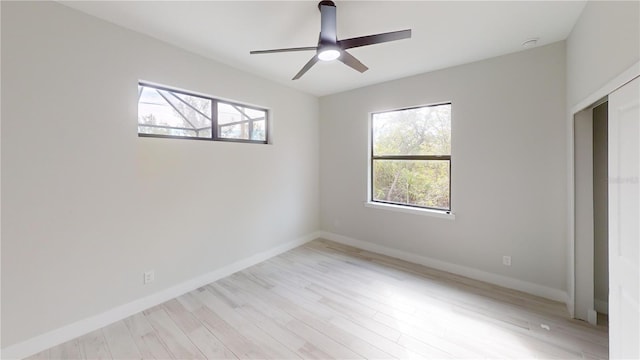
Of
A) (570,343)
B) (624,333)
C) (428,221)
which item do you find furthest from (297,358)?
(428,221)

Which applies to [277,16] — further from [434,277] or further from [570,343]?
[570,343]

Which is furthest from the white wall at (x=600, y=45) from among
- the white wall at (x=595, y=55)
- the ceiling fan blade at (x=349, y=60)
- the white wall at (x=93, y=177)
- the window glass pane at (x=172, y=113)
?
the window glass pane at (x=172, y=113)

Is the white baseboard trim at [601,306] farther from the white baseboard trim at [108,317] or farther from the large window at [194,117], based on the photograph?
the large window at [194,117]

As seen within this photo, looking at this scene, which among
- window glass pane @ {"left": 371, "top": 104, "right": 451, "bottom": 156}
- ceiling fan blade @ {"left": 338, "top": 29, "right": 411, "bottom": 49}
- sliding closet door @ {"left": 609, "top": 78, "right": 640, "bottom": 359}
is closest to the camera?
sliding closet door @ {"left": 609, "top": 78, "right": 640, "bottom": 359}

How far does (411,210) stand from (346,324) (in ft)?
6.22

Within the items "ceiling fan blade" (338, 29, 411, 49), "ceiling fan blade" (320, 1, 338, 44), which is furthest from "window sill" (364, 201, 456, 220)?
"ceiling fan blade" (320, 1, 338, 44)

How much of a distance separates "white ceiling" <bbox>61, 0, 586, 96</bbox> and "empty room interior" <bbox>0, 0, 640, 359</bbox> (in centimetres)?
2

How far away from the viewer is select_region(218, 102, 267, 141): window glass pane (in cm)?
316

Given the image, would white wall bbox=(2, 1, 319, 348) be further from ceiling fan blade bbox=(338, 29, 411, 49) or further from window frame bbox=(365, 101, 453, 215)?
window frame bbox=(365, 101, 453, 215)

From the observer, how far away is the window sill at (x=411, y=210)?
3193 millimetres

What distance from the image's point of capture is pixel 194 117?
2887 mm

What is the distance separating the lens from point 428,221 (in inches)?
132

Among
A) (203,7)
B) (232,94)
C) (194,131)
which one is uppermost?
(203,7)

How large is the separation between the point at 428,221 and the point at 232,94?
3144 mm
